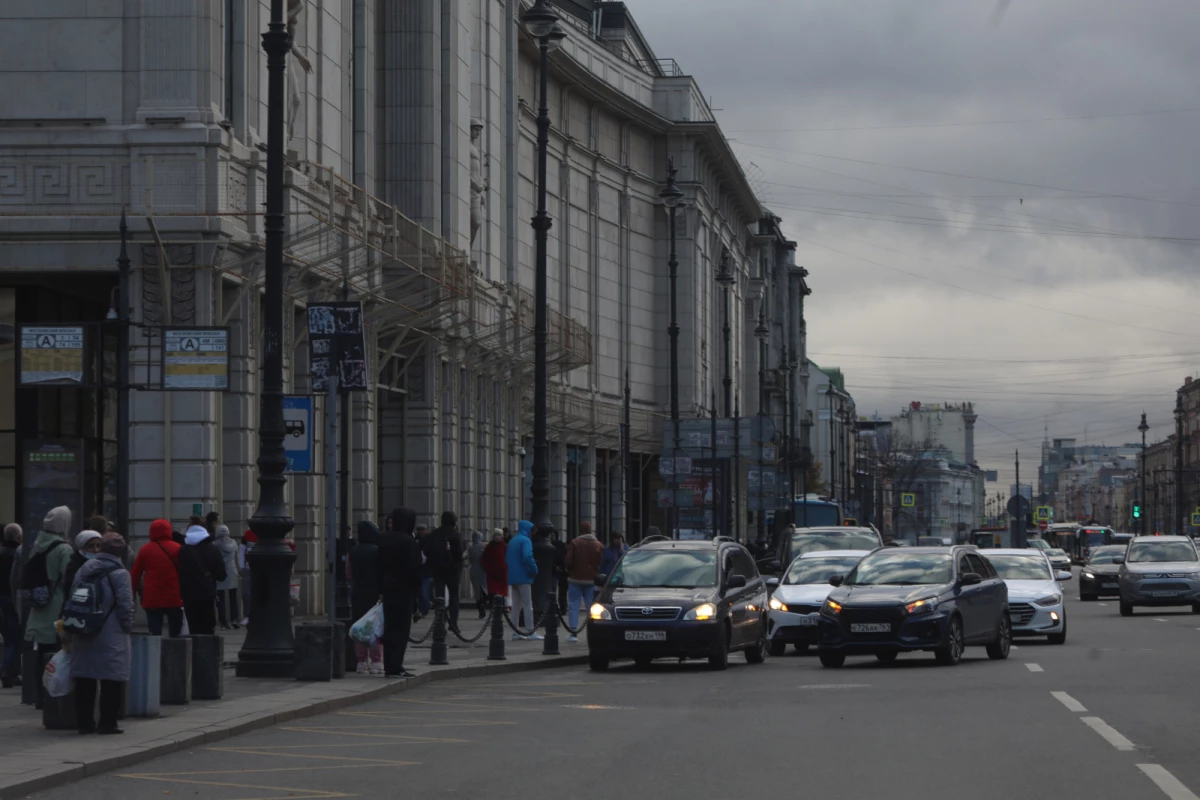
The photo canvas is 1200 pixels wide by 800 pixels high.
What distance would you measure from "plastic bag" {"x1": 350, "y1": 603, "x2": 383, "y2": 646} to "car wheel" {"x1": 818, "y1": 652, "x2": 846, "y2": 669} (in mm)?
6361

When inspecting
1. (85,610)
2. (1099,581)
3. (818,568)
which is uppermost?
(85,610)

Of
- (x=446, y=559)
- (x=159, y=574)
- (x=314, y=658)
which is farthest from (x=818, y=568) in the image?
(x=159, y=574)

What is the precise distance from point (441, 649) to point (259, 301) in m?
10.3

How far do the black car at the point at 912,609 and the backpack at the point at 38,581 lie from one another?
10568 mm

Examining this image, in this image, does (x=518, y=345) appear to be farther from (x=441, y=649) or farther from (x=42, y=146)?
(x=441, y=649)

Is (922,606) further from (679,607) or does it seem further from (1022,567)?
(1022,567)

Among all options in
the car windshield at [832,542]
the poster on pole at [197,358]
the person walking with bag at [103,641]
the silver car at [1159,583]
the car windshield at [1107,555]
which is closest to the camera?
the person walking with bag at [103,641]

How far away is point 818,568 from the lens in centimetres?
2869

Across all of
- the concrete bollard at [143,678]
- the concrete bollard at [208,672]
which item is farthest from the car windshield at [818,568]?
the concrete bollard at [143,678]

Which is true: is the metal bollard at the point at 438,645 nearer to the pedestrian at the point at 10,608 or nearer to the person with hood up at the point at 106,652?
the pedestrian at the point at 10,608

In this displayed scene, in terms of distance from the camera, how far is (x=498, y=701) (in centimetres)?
1889

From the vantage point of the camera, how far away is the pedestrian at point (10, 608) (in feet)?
63.3

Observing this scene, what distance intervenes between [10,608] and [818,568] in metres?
12.9

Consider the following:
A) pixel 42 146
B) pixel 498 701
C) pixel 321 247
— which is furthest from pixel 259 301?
pixel 498 701
